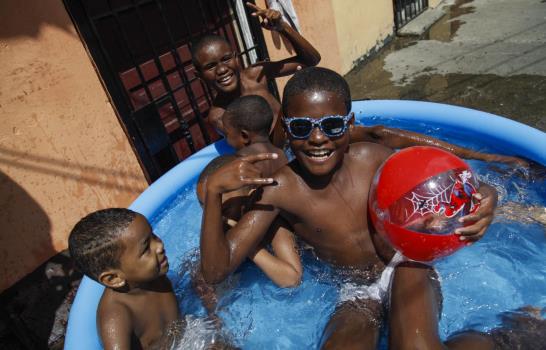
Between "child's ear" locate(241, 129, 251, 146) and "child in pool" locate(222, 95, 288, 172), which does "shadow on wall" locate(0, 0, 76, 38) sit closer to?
"child in pool" locate(222, 95, 288, 172)

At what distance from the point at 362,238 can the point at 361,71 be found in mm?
5356

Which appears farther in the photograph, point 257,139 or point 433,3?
point 433,3

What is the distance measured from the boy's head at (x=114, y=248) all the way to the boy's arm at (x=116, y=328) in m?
0.14

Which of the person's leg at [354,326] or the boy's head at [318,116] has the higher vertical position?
the boy's head at [318,116]

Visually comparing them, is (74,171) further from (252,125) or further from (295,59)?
(295,59)

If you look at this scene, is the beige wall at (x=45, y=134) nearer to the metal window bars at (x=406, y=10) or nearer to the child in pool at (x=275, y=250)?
the child in pool at (x=275, y=250)

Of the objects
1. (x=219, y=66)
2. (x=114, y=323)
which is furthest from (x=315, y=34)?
(x=114, y=323)

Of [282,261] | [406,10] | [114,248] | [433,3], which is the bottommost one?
[282,261]

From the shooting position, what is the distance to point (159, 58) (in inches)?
178

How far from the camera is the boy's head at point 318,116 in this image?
75.5 inches

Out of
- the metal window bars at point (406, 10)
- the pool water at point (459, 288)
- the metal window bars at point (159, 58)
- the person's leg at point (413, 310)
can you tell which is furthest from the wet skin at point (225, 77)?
the metal window bars at point (406, 10)

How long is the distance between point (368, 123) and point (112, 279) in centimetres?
316

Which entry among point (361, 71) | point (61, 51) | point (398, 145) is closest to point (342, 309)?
point (398, 145)

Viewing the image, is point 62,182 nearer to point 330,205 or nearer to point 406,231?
point 330,205
